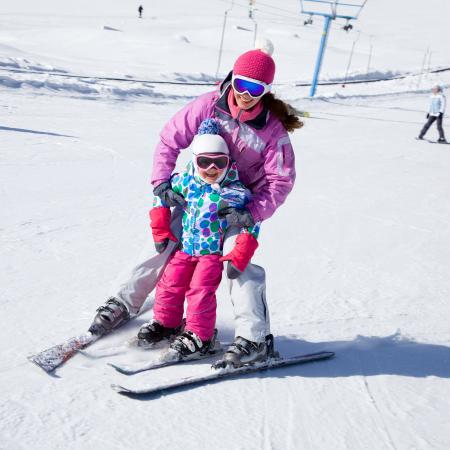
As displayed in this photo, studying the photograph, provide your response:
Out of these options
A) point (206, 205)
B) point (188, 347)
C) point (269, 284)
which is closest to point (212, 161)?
point (206, 205)

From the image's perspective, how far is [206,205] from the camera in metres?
2.63

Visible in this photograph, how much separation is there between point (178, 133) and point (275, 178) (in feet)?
1.54

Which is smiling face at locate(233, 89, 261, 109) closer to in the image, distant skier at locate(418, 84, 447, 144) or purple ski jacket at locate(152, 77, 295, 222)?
purple ski jacket at locate(152, 77, 295, 222)

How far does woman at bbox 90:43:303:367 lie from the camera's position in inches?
102

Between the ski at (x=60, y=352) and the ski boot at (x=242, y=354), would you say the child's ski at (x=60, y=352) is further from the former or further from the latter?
the ski boot at (x=242, y=354)

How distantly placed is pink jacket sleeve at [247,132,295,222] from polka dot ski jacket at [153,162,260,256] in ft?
0.19

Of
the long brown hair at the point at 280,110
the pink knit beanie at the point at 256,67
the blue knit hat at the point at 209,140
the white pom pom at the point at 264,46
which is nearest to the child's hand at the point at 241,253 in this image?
the blue knit hat at the point at 209,140

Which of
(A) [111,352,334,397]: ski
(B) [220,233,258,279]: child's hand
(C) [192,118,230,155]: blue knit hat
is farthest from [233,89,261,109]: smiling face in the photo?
(A) [111,352,334,397]: ski

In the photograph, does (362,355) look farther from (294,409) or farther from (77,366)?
(77,366)

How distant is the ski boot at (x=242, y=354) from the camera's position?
8.38ft

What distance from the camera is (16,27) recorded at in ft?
128

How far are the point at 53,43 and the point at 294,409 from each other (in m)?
32.7

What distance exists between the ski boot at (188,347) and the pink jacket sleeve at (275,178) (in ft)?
A: 1.89

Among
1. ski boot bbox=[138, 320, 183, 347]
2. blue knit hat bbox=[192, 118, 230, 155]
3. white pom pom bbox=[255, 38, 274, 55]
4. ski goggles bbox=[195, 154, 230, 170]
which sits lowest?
ski boot bbox=[138, 320, 183, 347]
